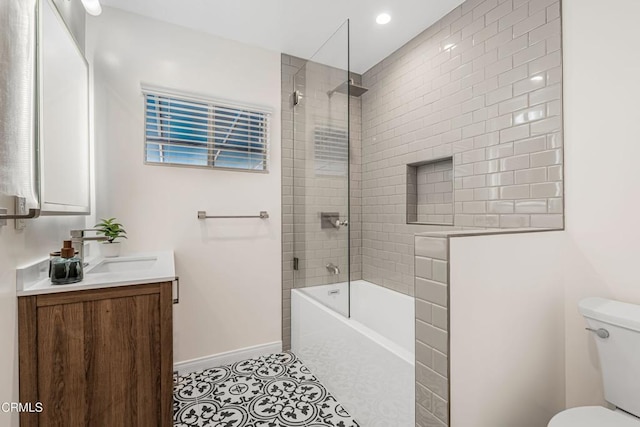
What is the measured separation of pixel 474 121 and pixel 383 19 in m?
→ 1.06

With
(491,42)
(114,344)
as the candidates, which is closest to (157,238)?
(114,344)

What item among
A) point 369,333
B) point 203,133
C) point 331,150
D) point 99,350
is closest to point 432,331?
point 369,333

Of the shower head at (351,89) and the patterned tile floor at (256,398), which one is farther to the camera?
the shower head at (351,89)

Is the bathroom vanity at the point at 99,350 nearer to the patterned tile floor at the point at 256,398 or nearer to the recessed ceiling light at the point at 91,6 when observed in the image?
the patterned tile floor at the point at 256,398

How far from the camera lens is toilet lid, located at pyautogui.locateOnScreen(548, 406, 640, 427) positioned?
1.07 meters

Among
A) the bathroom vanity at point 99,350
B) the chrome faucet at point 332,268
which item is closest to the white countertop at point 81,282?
the bathroom vanity at point 99,350

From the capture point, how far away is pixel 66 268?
1215 millimetres

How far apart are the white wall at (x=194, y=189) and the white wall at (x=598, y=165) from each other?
1987 mm

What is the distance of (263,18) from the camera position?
2131 mm

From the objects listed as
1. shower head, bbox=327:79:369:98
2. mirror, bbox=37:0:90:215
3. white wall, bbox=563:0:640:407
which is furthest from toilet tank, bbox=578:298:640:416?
mirror, bbox=37:0:90:215

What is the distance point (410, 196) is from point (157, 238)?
6.79ft

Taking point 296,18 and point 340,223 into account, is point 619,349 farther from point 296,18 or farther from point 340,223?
point 296,18

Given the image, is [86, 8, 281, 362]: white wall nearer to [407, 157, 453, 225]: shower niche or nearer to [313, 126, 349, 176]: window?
[313, 126, 349, 176]: window

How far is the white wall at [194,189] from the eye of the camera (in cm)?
199
